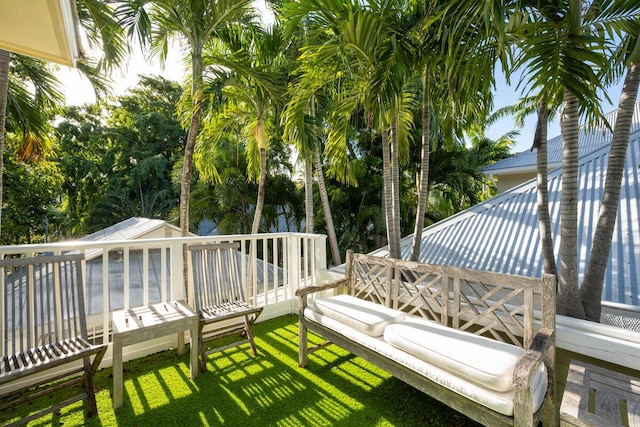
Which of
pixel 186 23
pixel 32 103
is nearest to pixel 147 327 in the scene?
pixel 186 23

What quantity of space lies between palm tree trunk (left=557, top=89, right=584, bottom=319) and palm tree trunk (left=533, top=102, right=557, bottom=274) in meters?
0.33

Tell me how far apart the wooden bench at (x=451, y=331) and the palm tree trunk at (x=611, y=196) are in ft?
1.33

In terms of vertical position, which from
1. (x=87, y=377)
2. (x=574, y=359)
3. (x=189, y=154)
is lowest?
(x=87, y=377)

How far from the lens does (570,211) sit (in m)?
2.21

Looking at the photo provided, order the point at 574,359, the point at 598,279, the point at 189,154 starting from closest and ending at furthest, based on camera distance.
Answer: the point at 574,359 < the point at 598,279 < the point at 189,154

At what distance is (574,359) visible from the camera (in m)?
2.03

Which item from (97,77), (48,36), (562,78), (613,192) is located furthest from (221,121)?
(613,192)

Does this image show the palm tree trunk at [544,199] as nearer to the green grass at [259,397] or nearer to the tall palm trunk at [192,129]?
the green grass at [259,397]

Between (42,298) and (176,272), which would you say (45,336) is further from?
(176,272)

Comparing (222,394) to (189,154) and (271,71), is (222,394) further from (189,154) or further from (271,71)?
(271,71)

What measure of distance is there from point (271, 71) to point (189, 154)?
6.15ft

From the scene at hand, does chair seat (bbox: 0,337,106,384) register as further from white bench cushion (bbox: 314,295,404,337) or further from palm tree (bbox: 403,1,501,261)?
palm tree (bbox: 403,1,501,261)

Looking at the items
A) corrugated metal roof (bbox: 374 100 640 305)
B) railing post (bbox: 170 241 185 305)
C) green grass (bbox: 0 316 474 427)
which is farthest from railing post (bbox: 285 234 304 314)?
corrugated metal roof (bbox: 374 100 640 305)

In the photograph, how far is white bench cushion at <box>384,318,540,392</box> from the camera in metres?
1.56
